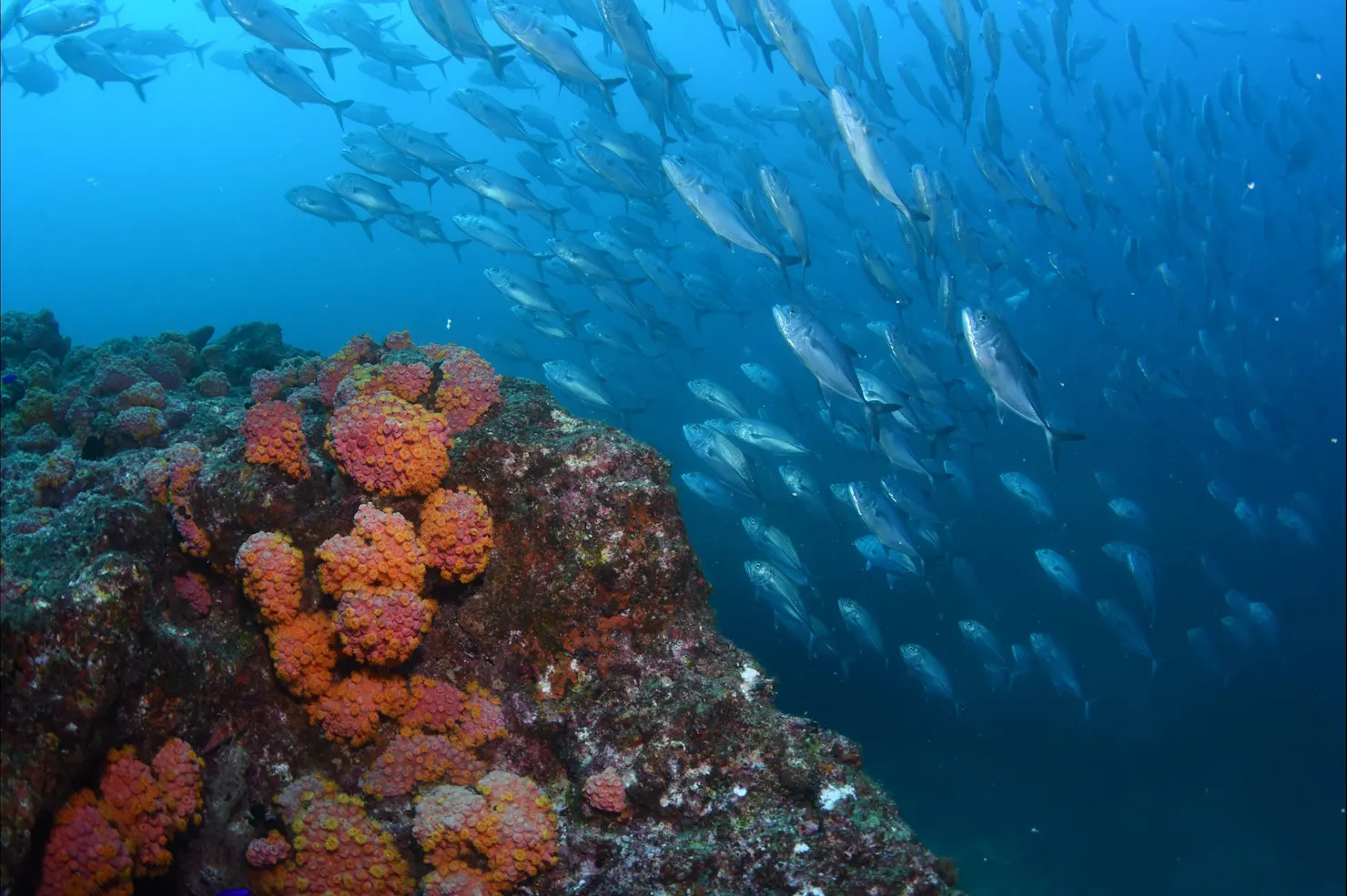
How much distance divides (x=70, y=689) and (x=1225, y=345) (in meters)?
33.1

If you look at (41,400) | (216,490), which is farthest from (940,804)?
(41,400)

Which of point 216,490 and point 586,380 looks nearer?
point 216,490

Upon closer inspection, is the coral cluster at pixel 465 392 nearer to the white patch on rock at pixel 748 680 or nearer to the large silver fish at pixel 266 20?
the white patch on rock at pixel 748 680

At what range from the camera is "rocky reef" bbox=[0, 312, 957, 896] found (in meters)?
2.04

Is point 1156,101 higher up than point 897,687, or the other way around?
point 1156,101

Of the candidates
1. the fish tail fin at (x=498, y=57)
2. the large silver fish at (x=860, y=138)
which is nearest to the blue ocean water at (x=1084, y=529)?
the large silver fish at (x=860, y=138)

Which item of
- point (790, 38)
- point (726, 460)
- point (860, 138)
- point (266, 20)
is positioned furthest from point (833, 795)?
point (266, 20)

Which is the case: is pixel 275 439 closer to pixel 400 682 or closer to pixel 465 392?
pixel 465 392

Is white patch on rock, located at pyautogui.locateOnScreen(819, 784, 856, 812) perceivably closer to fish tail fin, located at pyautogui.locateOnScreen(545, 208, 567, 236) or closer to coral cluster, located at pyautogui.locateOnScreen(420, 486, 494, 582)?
coral cluster, located at pyautogui.locateOnScreen(420, 486, 494, 582)

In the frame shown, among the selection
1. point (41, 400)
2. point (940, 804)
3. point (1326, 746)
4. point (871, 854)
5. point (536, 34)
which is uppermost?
point (536, 34)

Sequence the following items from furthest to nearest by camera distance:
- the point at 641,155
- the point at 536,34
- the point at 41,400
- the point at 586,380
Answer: the point at 641,155 < the point at 586,380 < the point at 536,34 < the point at 41,400

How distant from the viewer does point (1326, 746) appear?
1290 cm

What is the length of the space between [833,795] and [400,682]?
1.74 metres

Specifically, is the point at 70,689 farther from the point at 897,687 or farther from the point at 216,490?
the point at 897,687
